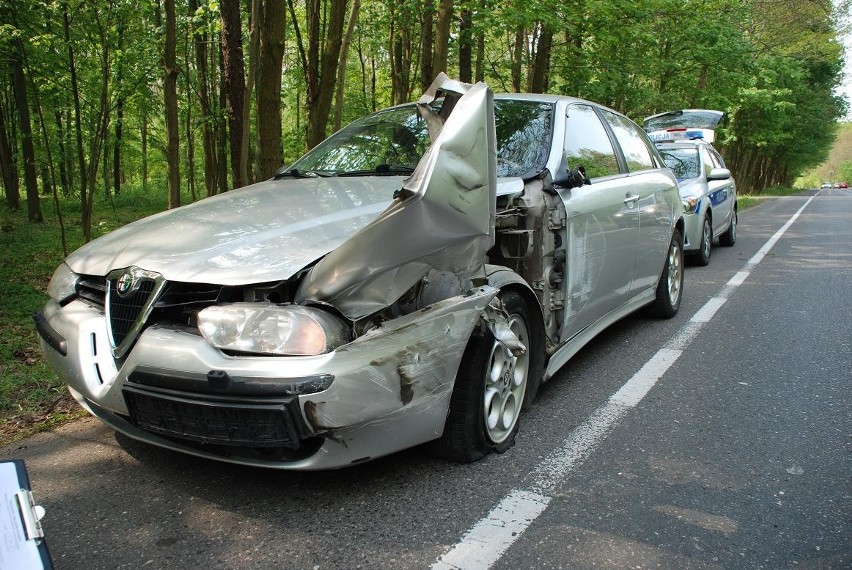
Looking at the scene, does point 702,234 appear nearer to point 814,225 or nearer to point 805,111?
point 814,225

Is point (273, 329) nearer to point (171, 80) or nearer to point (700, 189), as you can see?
point (171, 80)

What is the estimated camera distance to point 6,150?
1466 cm

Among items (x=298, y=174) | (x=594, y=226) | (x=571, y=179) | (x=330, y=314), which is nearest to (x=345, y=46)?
(x=298, y=174)

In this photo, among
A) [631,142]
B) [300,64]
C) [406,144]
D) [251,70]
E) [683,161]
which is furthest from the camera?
[300,64]

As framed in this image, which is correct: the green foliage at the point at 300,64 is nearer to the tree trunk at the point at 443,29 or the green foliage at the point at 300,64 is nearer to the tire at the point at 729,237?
the tree trunk at the point at 443,29

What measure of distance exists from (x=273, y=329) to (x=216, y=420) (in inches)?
15.5

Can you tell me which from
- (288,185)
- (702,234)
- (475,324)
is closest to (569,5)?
(702,234)

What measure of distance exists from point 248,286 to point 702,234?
850 centimetres

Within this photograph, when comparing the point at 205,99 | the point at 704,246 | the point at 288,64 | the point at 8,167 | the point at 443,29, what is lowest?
the point at 704,246

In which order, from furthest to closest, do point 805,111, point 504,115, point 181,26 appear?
point 805,111 → point 181,26 → point 504,115

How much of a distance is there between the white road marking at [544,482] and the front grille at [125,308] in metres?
1.53

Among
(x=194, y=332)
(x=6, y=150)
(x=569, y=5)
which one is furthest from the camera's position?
(x=6, y=150)

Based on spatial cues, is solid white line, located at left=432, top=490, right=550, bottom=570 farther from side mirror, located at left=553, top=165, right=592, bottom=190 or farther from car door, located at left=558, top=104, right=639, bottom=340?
side mirror, located at left=553, top=165, right=592, bottom=190

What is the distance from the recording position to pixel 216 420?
2.42 meters
